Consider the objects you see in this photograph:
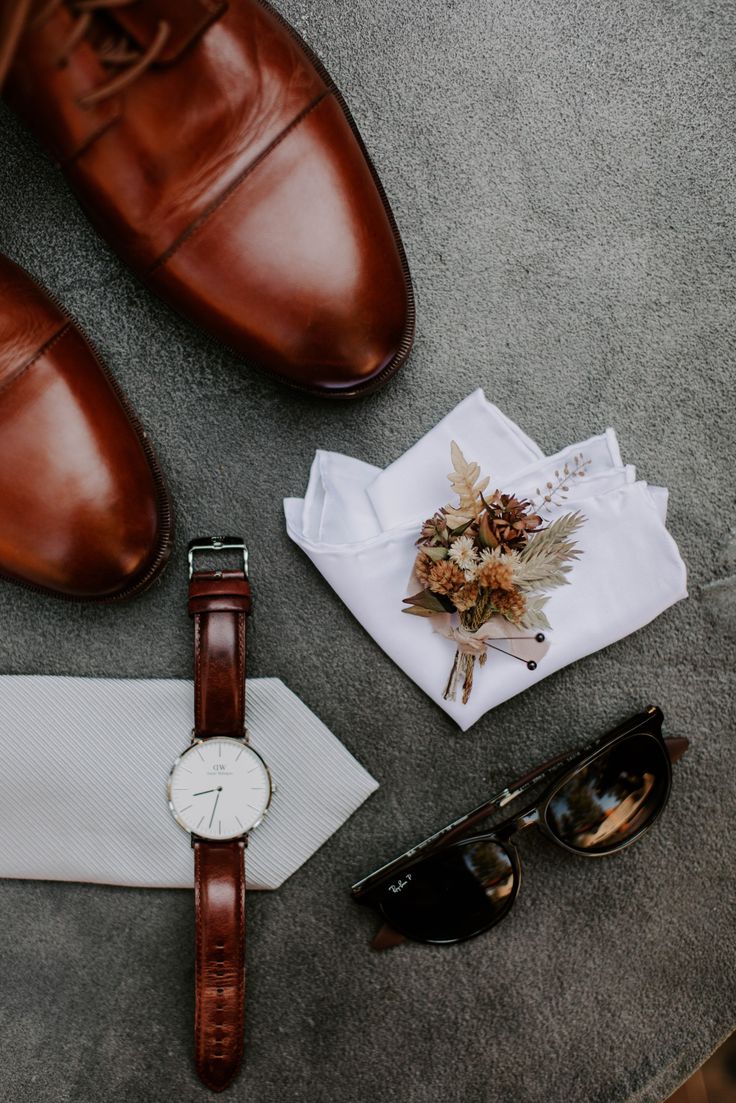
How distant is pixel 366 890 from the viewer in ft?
2.24

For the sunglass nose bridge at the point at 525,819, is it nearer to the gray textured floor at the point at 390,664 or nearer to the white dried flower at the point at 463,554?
the gray textured floor at the point at 390,664

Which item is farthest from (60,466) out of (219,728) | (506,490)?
(506,490)

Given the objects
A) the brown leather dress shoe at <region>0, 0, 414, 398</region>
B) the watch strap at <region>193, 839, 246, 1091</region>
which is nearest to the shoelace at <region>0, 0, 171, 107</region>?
the brown leather dress shoe at <region>0, 0, 414, 398</region>

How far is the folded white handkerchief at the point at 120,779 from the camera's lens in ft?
2.30

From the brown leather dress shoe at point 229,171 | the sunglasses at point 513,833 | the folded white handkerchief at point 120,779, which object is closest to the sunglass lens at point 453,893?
the sunglasses at point 513,833

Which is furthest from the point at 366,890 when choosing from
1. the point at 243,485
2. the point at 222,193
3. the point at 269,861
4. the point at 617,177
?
the point at 617,177

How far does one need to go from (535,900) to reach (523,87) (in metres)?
0.82

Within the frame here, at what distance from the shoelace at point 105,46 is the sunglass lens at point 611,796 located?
69 cm

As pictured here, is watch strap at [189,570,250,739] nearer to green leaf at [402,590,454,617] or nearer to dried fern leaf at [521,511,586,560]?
green leaf at [402,590,454,617]

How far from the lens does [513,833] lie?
0.70 metres

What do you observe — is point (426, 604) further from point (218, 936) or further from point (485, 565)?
point (218, 936)

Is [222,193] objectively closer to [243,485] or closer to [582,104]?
[243,485]

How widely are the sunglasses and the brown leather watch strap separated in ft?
0.39

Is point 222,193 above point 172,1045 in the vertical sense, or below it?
above
